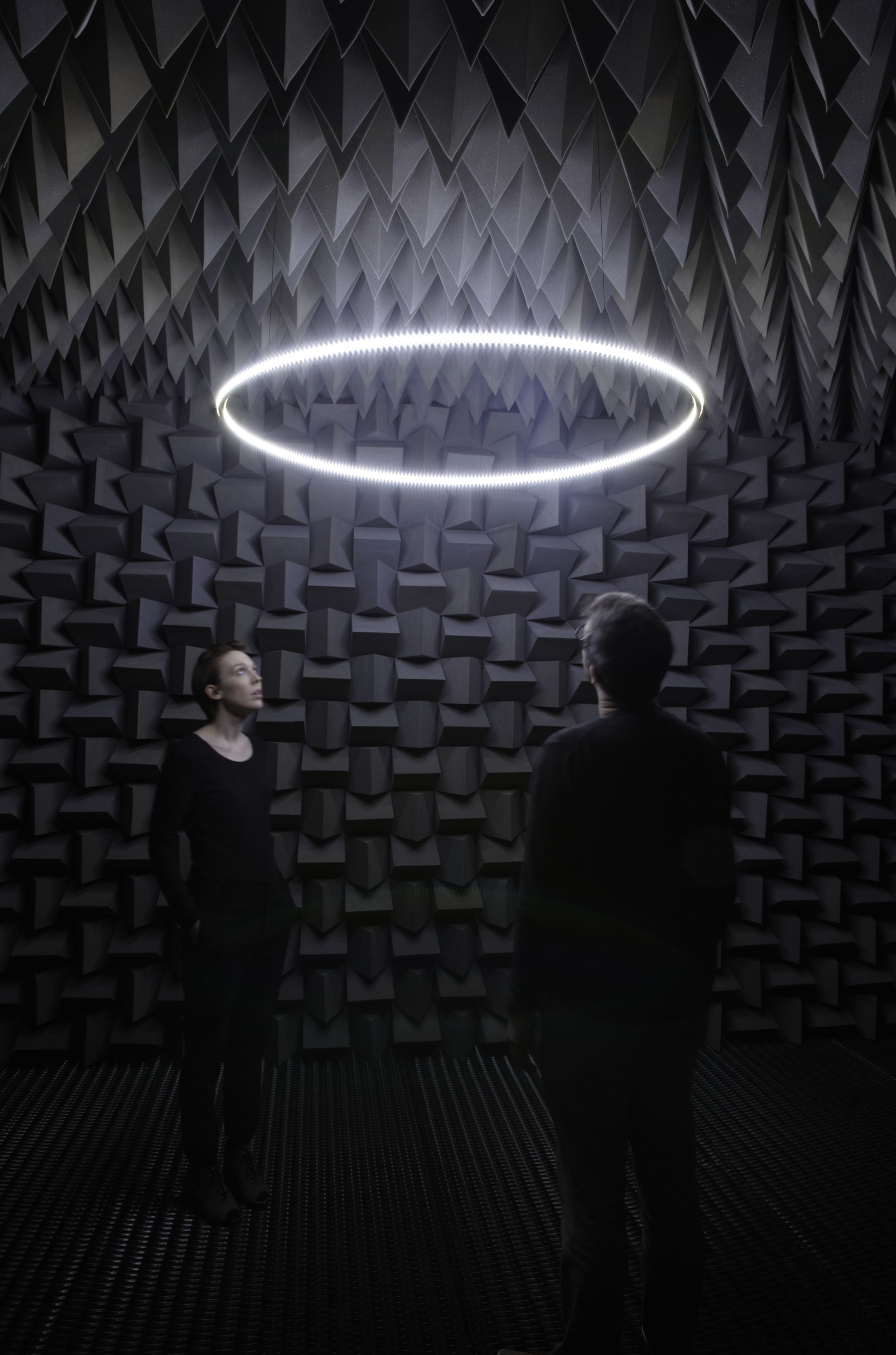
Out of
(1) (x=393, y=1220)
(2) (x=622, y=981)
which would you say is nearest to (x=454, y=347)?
(2) (x=622, y=981)

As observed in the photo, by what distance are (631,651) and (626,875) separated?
32 centimetres

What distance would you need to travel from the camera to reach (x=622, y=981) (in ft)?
3.31

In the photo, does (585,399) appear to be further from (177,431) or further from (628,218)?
(177,431)

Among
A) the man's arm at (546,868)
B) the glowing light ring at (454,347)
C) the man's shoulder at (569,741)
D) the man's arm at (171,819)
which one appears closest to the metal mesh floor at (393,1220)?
the man's arm at (171,819)

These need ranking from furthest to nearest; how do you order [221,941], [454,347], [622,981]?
1. [454,347]
2. [221,941]
3. [622,981]

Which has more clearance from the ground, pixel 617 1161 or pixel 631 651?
pixel 631 651

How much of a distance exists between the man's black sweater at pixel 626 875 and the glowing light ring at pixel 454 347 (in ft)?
2.81

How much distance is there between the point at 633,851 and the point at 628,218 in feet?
5.51

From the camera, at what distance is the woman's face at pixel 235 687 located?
1.76 meters

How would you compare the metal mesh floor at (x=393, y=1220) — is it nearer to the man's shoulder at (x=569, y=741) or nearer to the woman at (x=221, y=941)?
the woman at (x=221, y=941)

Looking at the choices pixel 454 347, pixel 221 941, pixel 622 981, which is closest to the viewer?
pixel 622 981

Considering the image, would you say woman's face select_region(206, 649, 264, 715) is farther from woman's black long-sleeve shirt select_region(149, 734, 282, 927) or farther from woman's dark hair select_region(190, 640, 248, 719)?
woman's black long-sleeve shirt select_region(149, 734, 282, 927)

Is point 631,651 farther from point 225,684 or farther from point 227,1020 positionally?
point 227,1020

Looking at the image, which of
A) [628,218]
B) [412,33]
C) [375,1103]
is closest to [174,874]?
[375,1103]
